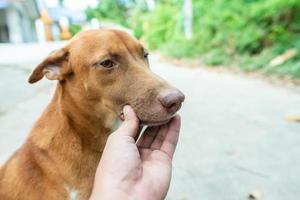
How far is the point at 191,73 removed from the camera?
11633 millimetres

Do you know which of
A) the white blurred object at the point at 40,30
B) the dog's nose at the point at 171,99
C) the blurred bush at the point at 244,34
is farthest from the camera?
the white blurred object at the point at 40,30

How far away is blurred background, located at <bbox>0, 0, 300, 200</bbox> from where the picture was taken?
3857 millimetres

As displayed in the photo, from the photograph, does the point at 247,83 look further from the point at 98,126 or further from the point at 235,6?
the point at 98,126

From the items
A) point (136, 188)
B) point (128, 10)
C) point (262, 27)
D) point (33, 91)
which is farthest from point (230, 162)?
point (128, 10)

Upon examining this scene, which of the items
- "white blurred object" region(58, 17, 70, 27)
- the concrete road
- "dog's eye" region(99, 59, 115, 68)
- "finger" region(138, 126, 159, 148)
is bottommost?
"white blurred object" region(58, 17, 70, 27)

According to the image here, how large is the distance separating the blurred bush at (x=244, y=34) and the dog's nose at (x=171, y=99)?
276 inches

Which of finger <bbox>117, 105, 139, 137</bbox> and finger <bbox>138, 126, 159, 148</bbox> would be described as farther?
finger <bbox>138, 126, 159, 148</bbox>

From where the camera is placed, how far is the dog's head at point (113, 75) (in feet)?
7.16

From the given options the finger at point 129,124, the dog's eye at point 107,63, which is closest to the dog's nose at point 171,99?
the finger at point 129,124

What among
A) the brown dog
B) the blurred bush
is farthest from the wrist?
the blurred bush

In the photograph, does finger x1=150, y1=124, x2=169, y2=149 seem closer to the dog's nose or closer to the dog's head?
the dog's head

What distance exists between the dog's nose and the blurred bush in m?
7.01

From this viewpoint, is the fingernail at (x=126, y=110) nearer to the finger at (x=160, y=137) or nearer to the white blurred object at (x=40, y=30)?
the finger at (x=160, y=137)

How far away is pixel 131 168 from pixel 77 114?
0.66m
